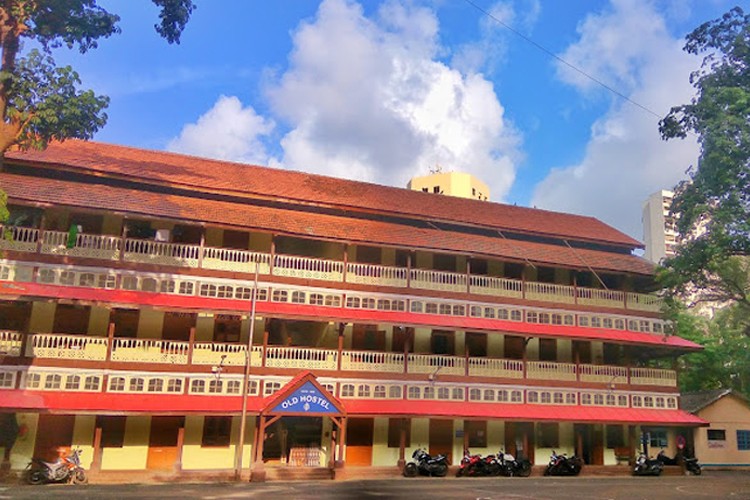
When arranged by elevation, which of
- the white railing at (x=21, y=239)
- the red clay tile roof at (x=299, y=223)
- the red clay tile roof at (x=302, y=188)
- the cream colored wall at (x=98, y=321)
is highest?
the red clay tile roof at (x=302, y=188)

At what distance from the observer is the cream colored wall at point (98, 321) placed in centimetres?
2322

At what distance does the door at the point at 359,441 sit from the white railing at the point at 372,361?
2.20 m

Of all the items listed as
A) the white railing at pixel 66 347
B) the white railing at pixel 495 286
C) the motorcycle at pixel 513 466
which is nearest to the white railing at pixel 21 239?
the white railing at pixel 66 347

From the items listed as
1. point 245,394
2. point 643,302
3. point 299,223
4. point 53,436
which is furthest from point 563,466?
point 53,436

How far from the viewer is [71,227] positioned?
23125 mm

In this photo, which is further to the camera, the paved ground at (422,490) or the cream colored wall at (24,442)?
the cream colored wall at (24,442)

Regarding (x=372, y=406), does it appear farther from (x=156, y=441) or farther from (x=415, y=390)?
(x=156, y=441)

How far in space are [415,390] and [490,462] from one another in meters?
4.07

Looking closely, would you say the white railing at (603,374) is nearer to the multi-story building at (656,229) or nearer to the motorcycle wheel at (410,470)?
the motorcycle wheel at (410,470)

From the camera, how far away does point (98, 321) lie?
76.5 ft

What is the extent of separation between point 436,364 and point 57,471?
14.3 m

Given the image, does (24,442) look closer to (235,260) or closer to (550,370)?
(235,260)

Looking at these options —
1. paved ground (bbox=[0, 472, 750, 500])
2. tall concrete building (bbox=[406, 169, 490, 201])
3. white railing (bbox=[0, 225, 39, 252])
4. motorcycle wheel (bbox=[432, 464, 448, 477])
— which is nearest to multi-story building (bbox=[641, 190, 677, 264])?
tall concrete building (bbox=[406, 169, 490, 201])

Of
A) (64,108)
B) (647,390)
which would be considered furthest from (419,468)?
(64,108)
